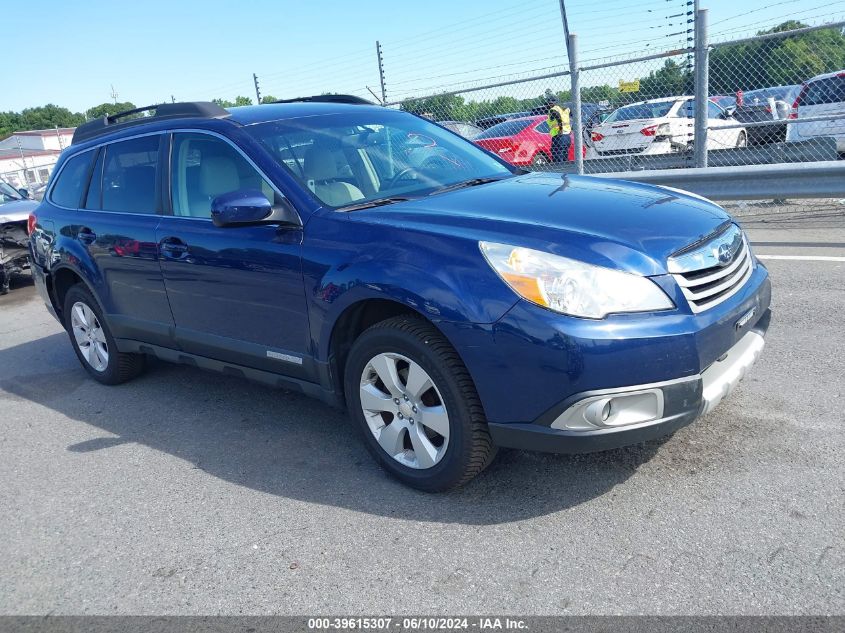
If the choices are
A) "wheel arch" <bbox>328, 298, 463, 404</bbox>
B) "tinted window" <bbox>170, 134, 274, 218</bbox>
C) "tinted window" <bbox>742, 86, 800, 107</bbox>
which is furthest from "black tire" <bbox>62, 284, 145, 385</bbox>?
"tinted window" <bbox>742, 86, 800, 107</bbox>

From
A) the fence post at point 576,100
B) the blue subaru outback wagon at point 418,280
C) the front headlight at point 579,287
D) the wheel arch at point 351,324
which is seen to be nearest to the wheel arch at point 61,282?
the blue subaru outback wagon at point 418,280

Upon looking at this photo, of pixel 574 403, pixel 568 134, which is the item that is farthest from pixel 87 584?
pixel 568 134

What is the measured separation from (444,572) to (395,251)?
1324mm

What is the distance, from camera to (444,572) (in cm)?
288

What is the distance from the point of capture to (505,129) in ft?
41.2

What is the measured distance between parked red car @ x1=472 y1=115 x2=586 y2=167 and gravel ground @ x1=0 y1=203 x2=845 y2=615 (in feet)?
26.7

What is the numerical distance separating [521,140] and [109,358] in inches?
343

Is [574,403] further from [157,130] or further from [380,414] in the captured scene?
[157,130]

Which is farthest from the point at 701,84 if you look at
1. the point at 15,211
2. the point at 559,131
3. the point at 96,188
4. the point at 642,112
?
the point at 15,211

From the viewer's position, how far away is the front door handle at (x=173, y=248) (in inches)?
168

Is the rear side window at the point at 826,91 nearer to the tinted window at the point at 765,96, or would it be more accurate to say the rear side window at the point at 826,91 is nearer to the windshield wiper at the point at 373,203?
the tinted window at the point at 765,96

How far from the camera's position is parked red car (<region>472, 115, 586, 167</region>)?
1230cm

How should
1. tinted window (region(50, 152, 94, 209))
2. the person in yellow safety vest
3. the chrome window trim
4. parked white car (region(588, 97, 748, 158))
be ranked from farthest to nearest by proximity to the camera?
the person in yellow safety vest < parked white car (region(588, 97, 748, 158)) < tinted window (region(50, 152, 94, 209)) < the chrome window trim

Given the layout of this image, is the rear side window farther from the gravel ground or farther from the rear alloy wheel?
the rear alloy wheel
